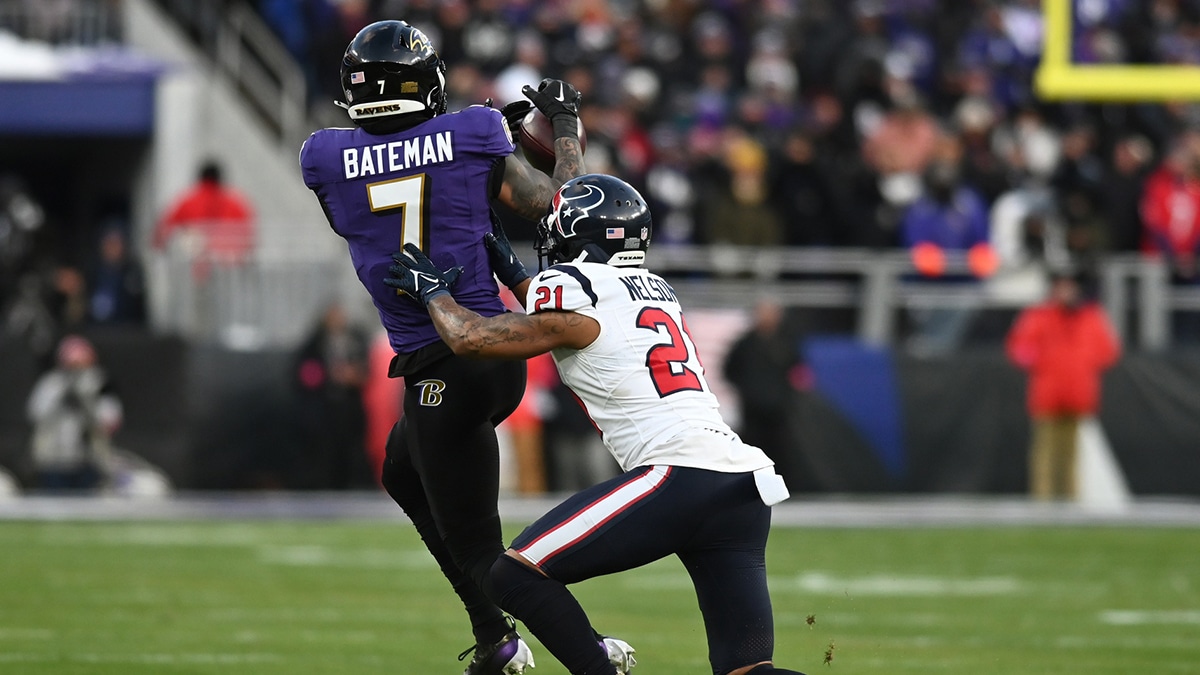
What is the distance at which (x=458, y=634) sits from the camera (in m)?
8.38

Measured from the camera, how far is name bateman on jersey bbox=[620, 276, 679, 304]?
219 inches

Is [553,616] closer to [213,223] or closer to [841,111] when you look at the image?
[213,223]

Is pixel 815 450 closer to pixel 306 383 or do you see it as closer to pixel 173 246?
pixel 306 383

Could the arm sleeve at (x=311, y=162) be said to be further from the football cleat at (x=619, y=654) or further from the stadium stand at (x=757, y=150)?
the stadium stand at (x=757, y=150)

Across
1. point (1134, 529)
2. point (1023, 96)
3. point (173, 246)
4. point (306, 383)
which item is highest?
point (1023, 96)

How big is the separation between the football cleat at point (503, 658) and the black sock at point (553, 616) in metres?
0.93

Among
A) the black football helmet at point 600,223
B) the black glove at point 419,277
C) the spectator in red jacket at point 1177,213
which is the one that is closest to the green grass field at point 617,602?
the black football helmet at point 600,223

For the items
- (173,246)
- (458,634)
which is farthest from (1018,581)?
(173,246)

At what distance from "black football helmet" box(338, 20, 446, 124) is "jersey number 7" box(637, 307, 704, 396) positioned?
1121 millimetres

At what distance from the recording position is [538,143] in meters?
6.47

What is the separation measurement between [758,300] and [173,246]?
4876 millimetres

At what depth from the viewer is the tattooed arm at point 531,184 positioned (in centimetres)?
616

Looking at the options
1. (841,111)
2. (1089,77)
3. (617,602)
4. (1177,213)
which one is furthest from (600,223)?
(841,111)

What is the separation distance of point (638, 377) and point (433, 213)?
1.00 m
